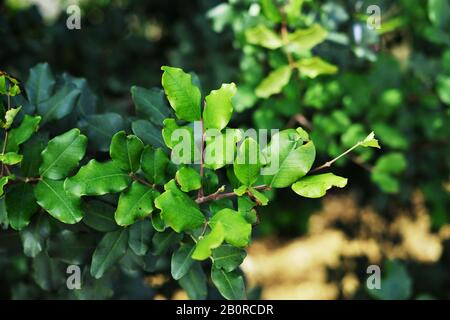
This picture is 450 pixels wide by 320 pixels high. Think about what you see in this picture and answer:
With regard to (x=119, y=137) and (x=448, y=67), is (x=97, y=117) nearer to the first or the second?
(x=119, y=137)

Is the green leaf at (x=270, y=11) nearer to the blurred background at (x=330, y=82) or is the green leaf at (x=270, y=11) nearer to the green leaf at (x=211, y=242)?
the blurred background at (x=330, y=82)

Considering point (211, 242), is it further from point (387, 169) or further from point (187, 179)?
Answer: point (387, 169)

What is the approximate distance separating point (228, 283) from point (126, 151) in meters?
0.33

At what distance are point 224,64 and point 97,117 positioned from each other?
1002mm

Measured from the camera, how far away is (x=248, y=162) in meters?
1.05

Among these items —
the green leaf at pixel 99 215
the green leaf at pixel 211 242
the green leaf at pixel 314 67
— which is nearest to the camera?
the green leaf at pixel 211 242

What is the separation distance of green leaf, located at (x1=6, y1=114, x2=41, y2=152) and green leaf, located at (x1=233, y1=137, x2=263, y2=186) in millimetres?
424

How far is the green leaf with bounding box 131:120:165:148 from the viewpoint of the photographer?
4.09ft

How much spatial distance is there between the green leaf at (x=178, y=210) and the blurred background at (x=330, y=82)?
1.65ft

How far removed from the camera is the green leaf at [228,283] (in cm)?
114

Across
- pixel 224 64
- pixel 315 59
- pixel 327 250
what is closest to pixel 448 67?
pixel 315 59

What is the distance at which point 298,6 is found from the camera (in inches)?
59.7

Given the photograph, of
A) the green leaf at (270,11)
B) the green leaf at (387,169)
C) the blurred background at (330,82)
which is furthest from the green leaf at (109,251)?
the green leaf at (387,169)

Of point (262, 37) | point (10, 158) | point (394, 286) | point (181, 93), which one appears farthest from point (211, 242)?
point (394, 286)
